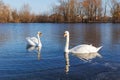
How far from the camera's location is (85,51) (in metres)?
19.1

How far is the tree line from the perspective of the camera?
10425 cm

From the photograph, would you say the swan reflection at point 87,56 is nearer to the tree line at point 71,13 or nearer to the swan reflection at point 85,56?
the swan reflection at point 85,56

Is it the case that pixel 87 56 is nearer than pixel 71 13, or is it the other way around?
pixel 87 56

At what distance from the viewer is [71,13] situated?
106188 mm

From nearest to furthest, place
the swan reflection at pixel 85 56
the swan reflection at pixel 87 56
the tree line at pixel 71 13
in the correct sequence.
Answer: the swan reflection at pixel 85 56
the swan reflection at pixel 87 56
the tree line at pixel 71 13

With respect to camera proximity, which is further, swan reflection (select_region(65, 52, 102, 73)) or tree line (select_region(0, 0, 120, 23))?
tree line (select_region(0, 0, 120, 23))

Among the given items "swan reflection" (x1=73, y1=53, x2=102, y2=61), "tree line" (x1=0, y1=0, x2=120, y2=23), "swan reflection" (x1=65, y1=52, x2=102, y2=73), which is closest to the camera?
"swan reflection" (x1=65, y1=52, x2=102, y2=73)

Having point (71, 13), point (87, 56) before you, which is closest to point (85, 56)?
point (87, 56)

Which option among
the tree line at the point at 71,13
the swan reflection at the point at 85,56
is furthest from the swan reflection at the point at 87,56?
the tree line at the point at 71,13

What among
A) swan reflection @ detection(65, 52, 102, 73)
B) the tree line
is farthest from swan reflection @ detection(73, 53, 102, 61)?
the tree line

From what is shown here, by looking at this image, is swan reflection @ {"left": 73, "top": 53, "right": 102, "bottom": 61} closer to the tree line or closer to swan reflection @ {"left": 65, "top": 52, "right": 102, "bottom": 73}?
swan reflection @ {"left": 65, "top": 52, "right": 102, "bottom": 73}

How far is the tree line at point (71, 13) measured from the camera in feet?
342

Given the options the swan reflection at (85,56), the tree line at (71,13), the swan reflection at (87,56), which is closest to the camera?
the swan reflection at (85,56)

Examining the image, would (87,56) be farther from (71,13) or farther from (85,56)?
(71,13)
